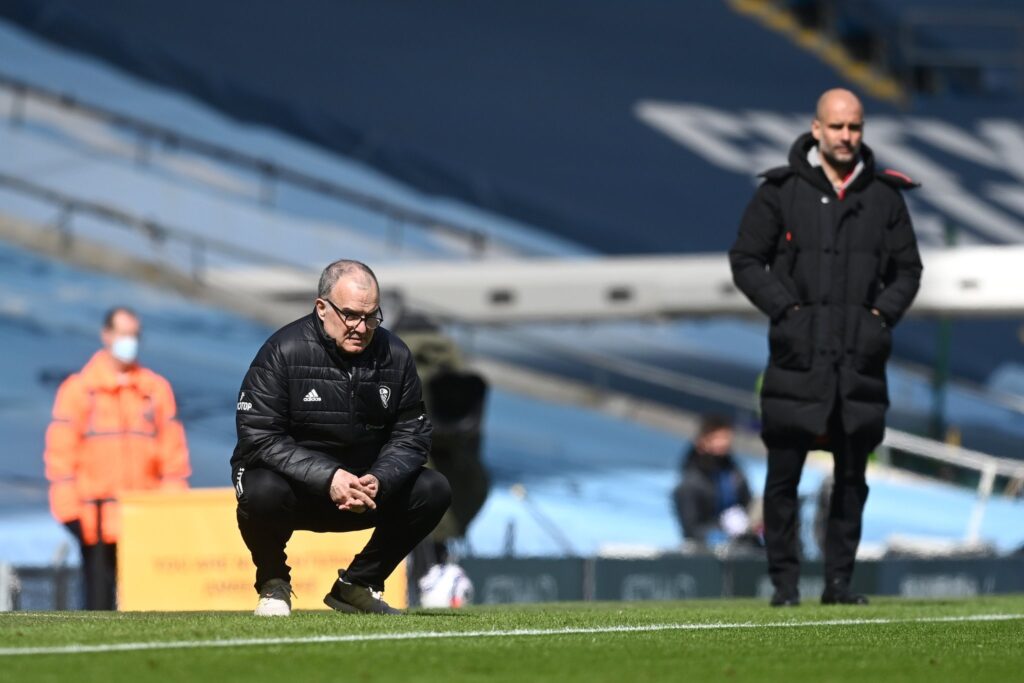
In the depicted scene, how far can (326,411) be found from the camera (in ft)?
18.0

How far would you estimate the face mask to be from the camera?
8289 mm

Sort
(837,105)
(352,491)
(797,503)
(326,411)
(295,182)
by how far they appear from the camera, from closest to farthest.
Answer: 1. (352,491)
2. (326,411)
3. (837,105)
4. (797,503)
5. (295,182)

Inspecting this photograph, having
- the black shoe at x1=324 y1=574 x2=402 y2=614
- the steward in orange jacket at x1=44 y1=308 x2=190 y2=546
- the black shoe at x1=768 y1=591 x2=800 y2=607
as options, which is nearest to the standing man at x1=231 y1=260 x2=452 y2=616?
the black shoe at x1=324 y1=574 x2=402 y2=614

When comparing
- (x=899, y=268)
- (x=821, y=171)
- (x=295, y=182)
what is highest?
(x=295, y=182)

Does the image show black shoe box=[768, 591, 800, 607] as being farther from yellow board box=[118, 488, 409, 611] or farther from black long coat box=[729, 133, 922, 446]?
yellow board box=[118, 488, 409, 611]

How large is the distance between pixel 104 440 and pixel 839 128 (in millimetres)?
3345

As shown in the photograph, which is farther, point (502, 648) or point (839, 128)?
point (839, 128)

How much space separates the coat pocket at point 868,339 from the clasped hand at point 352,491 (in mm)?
2012

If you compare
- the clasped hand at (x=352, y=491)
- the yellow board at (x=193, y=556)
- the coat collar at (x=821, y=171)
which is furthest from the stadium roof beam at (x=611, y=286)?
the clasped hand at (x=352, y=491)

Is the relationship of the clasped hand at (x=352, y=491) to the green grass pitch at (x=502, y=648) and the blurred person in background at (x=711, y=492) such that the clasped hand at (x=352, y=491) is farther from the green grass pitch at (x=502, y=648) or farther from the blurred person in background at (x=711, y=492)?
the blurred person in background at (x=711, y=492)

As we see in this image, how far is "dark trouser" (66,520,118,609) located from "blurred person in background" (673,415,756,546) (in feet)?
13.2

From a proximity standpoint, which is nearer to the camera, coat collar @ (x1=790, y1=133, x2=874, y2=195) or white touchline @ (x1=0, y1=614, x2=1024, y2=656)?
white touchline @ (x1=0, y1=614, x2=1024, y2=656)

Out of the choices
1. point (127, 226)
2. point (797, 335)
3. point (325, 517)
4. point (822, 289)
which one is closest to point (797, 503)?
point (797, 335)

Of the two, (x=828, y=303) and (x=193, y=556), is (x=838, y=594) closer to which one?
(x=828, y=303)
